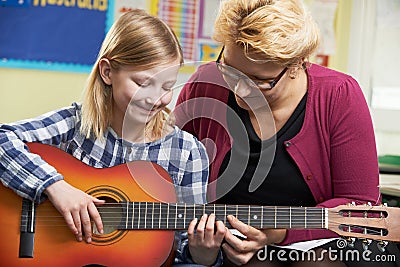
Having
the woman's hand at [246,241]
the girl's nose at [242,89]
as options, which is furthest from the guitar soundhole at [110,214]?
the girl's nose at [242,89]

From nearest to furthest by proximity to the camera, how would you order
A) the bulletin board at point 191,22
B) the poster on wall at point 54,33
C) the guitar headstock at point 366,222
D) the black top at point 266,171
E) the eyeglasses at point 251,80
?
the guitar headstock at point 366,222 < the eyeglasses at point 251,80 < the black top at point 266,171 < the poster on wall at point 54,33 < the bulletin board at point 191,22

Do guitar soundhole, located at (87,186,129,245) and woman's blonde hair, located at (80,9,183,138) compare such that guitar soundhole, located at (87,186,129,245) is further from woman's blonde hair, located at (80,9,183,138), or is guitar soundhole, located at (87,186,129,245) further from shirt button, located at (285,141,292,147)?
shirt button, located at (285,141,292,147)

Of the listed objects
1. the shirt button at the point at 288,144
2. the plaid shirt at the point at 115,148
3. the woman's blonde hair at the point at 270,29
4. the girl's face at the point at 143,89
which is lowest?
the plaid shirt at the point at 115,148

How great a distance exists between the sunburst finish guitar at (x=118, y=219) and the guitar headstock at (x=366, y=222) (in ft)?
0.04

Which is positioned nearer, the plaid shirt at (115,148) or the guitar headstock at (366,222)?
the guitar headstock at (366,222)

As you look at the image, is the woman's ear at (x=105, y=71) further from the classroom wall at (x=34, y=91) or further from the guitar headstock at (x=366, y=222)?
the classroom wall at (x=34, y=91)

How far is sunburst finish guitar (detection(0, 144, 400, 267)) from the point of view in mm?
1398

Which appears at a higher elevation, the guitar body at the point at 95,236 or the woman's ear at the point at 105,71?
the woman's ear at the point at 105,71

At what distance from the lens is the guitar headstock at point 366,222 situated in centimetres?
135

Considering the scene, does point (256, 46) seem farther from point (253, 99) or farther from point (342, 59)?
point (342, 59)

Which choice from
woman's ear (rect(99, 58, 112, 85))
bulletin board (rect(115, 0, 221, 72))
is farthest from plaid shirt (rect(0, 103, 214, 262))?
bulletin board (rect(115, 0, 221, 72))

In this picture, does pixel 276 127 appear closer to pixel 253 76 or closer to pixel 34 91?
pixel 253 76

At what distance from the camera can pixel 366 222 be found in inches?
53.2

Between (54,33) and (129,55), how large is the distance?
36.0 inches
